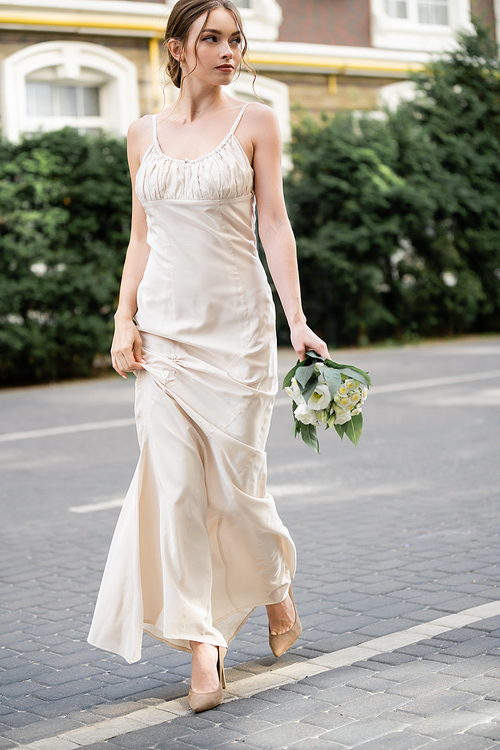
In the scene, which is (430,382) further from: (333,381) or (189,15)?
(189,15)

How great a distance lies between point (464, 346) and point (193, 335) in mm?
14834

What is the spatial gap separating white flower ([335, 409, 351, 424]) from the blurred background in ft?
38.7

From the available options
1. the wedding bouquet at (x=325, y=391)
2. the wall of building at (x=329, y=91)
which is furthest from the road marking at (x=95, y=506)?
the wall of building at (x=329, y=91)

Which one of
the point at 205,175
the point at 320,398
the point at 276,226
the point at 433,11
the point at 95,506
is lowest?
the point at 95,506

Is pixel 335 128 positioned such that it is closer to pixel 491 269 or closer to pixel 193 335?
pixel 491 269

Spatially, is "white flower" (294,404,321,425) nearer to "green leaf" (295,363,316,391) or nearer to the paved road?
"green leaf" (295,363,316,391)

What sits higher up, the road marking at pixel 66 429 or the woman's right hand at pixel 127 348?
the woman's right hand at pixel 127 348

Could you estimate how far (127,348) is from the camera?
333 centimetres

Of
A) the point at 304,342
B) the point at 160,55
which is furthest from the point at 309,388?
the point at 160,55

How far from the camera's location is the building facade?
61.5 ft

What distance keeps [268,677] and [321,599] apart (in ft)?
3.17

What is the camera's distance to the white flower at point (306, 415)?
328 centimetres

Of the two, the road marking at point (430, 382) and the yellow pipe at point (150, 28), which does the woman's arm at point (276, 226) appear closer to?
the road marking at point (430, 382)

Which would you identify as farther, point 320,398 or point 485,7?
point 485,7
